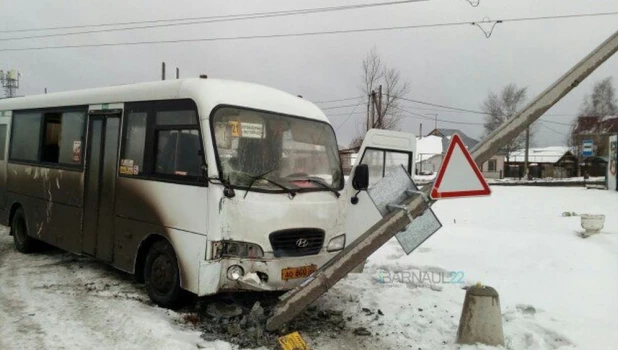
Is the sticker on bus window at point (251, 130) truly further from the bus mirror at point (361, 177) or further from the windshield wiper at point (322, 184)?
the bus mirror at point (361, 177)

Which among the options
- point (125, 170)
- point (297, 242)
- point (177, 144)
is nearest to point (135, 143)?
point (125, 170)

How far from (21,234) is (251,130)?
20.3ft

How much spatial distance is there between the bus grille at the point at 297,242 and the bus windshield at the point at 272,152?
525 mm

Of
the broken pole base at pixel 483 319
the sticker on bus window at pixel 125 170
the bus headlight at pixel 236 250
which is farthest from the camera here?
the sticker on bus window at pixel 125 170

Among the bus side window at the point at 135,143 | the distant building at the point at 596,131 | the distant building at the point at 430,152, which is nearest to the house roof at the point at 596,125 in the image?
the distant building at the point at 596,131

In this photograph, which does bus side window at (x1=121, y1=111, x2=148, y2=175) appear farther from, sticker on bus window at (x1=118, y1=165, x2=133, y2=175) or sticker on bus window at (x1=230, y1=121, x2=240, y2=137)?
sticker on bus window at (x1=230, y1=121, x2=240, y2=137)

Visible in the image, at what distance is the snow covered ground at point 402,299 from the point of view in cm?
516

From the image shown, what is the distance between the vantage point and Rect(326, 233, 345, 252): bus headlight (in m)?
6.24

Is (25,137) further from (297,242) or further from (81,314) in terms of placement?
(297,242)

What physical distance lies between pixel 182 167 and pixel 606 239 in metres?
9.00

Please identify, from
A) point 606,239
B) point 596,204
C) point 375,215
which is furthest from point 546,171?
point 375,215

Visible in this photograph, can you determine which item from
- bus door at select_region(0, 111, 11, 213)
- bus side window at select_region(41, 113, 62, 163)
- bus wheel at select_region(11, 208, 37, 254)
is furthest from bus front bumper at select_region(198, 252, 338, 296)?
bus door at select_region(0, 111, 11, 213)

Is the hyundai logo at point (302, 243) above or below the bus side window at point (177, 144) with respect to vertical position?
below

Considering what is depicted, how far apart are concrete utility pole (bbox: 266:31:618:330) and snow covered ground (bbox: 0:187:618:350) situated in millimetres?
529
